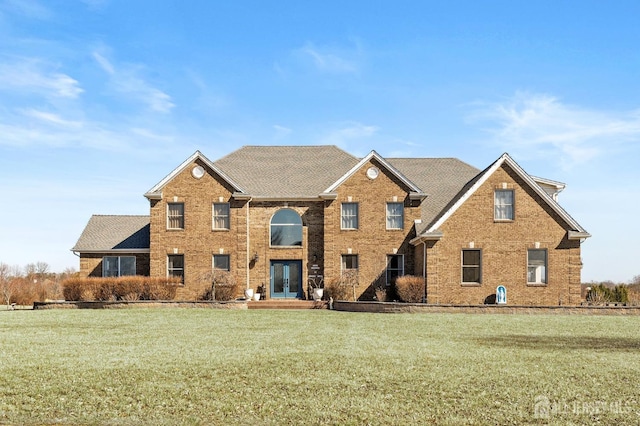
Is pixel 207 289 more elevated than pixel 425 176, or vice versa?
pixel 425 176

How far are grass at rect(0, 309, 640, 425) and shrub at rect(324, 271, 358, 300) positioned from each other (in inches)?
537

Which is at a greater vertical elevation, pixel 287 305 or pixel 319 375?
pixel 319 375

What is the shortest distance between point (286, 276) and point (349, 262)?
3.65 meters

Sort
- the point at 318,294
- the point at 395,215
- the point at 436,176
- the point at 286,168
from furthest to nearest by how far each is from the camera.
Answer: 1. the point at 436,176
2. the point at 286,168
3. the point at 395,215
4. the point at 318,294

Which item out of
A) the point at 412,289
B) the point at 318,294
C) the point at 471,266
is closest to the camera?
the point at 412,289

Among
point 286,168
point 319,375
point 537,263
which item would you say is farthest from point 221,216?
point 319,375

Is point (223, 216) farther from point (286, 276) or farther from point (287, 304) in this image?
point (287, 304)

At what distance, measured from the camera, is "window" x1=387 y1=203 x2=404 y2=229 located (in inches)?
1366

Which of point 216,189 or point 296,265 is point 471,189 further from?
point 216,189

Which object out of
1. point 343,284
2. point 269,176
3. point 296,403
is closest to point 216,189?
point 269,176

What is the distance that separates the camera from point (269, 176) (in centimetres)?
3750

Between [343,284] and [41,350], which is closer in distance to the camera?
[41,350]

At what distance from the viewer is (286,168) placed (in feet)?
126

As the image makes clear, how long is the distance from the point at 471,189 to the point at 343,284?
8317mm
